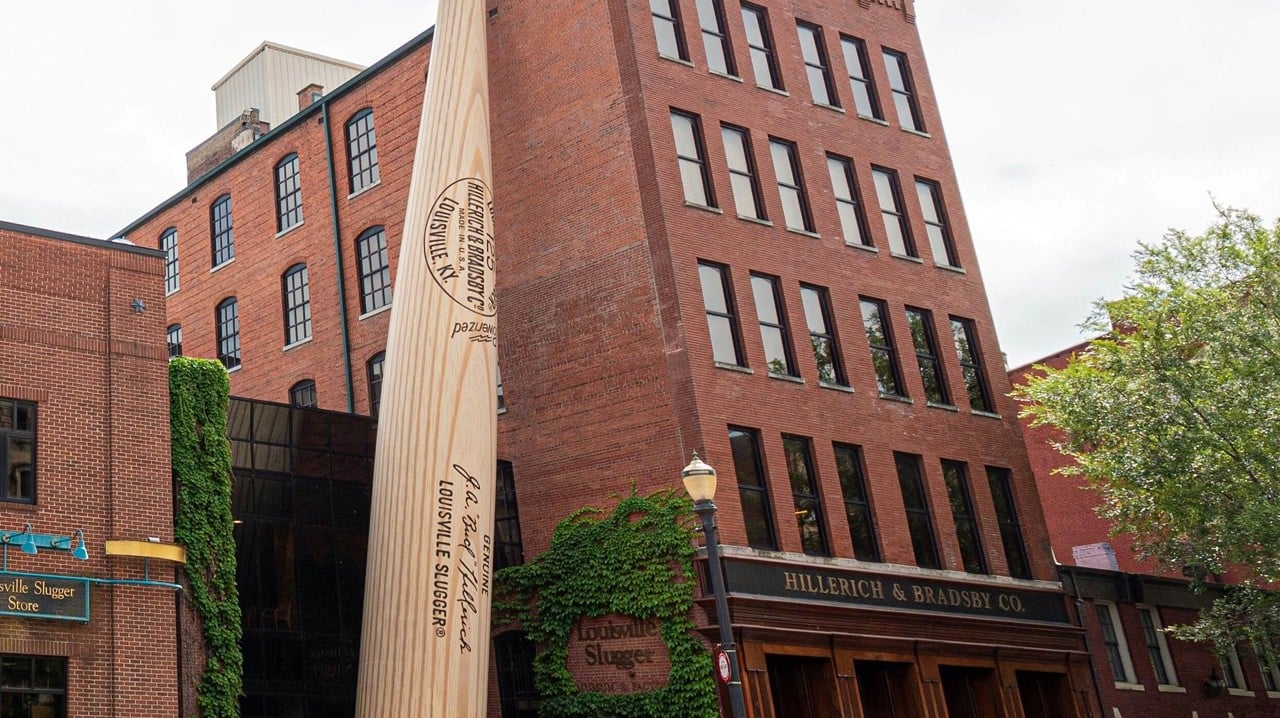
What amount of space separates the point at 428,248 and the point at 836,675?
1141cm

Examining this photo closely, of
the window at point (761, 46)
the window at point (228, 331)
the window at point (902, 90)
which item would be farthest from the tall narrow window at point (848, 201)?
the window at point (228, 331)

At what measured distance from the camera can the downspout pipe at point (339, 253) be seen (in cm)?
3656

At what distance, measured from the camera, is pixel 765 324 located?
30953 mm

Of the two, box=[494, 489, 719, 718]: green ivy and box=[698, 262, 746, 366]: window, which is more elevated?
box=[698, 262, 746, 366]: window

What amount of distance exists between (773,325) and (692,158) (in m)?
4.02

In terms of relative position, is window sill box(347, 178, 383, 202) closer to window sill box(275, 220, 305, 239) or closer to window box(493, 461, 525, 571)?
window sill box(275, 220, 305, 239)

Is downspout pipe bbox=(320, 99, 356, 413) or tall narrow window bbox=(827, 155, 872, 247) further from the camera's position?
downspout pipe bbox=(320, 99, 356, 413)

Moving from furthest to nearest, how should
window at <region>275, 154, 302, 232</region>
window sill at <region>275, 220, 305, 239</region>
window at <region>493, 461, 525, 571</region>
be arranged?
window at <region>275, 154, 302, 232</region>, window sill at <region>275, 220, 305, 239</region>, window at <region>493, 461, 525, 571</region>

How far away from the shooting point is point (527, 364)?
31.3 m

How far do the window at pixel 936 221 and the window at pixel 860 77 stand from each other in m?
2.16

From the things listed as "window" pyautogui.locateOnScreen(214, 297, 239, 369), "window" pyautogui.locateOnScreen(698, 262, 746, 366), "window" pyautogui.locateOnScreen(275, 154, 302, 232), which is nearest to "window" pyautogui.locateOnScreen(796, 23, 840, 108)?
→ "window" pyautogui.locateOnScreen(698, 262, 746, 366)

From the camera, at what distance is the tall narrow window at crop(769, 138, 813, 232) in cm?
3294

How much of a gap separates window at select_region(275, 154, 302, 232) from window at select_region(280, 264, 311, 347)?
1.42 m

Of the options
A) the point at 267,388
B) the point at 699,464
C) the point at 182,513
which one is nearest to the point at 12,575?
the point at 182,513
